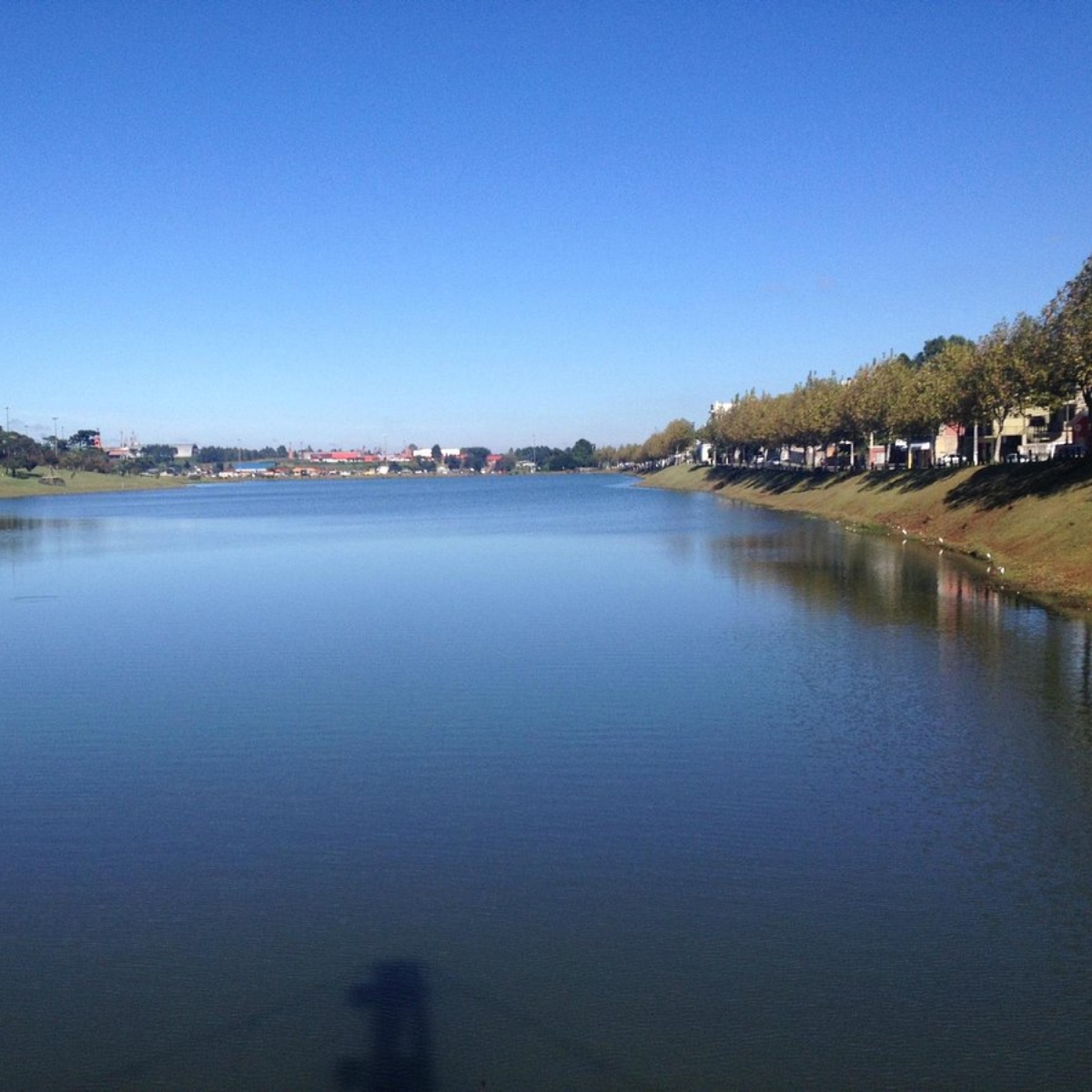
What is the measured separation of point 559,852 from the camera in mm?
13781

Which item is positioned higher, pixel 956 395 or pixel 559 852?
pixel 956 395

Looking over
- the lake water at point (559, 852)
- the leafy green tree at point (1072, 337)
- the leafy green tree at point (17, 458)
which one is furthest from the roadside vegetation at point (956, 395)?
the leafy green tree at point (17, 458)

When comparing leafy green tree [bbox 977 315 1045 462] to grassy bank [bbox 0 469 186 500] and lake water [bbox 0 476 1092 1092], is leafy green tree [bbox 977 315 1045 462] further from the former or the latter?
grassy bank [bbox 0 469 186 500]

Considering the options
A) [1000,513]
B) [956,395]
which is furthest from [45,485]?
[1000,513]

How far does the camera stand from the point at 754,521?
7806 centimetres

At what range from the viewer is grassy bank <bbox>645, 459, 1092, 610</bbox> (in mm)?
38250

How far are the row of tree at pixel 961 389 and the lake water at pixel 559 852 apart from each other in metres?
23.9

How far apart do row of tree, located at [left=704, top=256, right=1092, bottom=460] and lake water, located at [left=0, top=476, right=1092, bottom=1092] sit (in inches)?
939

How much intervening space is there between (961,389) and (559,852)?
5619 centimetres

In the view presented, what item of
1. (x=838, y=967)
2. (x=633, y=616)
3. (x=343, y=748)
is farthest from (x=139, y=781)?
(x=633, y=616)

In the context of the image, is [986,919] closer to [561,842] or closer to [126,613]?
[561,842]

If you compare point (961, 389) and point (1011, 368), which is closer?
point (1011, 368)

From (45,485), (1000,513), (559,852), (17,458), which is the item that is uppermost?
(17,458)

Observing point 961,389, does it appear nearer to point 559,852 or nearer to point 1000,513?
point 1000,513
